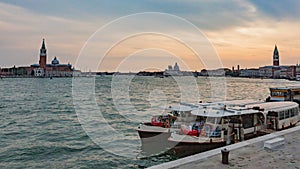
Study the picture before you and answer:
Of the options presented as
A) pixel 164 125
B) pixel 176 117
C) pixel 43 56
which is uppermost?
pixel 43 56

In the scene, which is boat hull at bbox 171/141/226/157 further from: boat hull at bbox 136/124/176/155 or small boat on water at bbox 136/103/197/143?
small boat on water at bbox 136/103/197/143

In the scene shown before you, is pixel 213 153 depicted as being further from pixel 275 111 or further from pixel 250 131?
pixel 275 111

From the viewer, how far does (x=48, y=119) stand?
95.3 ft

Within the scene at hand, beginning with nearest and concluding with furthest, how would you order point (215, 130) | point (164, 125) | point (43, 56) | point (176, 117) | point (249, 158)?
1. point (249, 158)
2. point (215, 130)
3. point (164, 125)
4. point (176, 117)
5. point (43, 56)

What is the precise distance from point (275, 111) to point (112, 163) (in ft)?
37.5

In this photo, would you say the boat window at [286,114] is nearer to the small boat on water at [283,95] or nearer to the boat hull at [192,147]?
the boat hull at [192,147]

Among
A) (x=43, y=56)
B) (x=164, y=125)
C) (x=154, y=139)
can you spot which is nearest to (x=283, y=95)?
(x=164, y=125)

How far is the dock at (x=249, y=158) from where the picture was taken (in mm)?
8516

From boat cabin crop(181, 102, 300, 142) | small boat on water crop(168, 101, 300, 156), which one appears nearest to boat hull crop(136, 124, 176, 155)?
small boat on water crop(168, 101, 300, 156)

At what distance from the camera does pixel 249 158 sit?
30.5 ft

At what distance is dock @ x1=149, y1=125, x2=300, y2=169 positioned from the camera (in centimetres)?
852

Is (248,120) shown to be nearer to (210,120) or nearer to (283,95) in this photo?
(210,120)

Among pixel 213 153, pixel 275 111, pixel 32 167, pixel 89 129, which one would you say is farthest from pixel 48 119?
pixel 213 153

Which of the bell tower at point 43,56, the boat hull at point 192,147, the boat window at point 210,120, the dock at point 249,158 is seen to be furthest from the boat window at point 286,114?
the bell tower at point 43,56
